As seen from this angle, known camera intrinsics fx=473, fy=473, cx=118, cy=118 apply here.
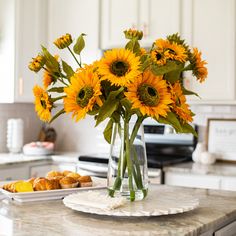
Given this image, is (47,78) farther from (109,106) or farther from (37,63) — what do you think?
(109,106)

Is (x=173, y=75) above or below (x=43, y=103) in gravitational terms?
above

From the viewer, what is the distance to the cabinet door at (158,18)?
3.58m

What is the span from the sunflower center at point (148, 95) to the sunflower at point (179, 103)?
0.24 feet

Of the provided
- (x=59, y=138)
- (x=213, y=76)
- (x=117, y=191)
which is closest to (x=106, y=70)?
(x=117, y=191)

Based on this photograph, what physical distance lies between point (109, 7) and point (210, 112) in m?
1.21

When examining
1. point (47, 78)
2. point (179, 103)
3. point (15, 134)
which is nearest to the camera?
point (179, 103)

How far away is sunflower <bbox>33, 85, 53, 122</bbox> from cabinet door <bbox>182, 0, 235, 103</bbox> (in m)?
2.04

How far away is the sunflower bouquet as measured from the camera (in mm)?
1504

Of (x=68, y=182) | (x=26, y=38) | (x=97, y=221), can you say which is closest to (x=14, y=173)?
(x=26, y=38)

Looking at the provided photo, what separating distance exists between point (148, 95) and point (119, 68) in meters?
0.13

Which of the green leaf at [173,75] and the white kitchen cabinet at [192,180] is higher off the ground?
the green leaf at [173,75]

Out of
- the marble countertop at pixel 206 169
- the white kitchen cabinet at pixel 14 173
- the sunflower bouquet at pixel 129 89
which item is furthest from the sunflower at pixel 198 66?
the white kitchen cabinet at pixel 14 173

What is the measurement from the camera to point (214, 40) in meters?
3.43

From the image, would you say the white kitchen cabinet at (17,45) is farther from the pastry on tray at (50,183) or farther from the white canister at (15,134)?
the pastry on tray at (50,183)
